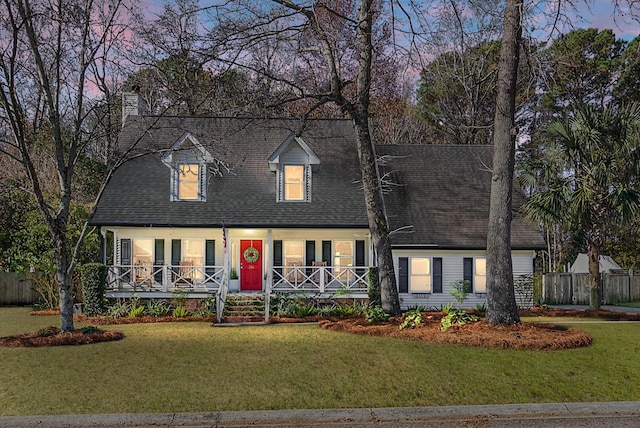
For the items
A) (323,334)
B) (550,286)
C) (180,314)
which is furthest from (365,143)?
(550,286)

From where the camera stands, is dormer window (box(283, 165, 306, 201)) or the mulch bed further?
dormer window (box(283, 165, 306, 201))

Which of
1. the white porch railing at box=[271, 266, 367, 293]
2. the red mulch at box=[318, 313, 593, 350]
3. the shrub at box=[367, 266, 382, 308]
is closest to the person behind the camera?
the red mulch at box=[318, 313, 593, 350]

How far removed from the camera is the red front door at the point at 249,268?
2405cm

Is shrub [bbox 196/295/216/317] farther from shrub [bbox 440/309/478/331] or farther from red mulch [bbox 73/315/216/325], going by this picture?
shrub [bbox 440/309/478/331]

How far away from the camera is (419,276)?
23.6m

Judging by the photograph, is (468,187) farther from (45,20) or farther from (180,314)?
(45,20)

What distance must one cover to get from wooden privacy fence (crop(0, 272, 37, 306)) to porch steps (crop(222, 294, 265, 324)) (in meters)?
11.1

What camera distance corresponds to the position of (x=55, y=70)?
15.1 m

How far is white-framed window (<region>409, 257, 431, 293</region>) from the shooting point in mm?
23531

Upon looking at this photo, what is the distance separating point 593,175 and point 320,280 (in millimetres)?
9481

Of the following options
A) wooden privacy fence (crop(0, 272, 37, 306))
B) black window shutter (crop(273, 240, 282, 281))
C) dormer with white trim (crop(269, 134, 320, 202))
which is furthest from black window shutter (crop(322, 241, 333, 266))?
wooden privacy fence (crop(0, 272, 37, 306))

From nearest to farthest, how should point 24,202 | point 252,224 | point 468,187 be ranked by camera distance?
point 252,224 → point 468,187 → point 24,202

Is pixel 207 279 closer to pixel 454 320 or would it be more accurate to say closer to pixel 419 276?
pixel 419 276

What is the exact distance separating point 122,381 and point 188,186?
14.5 meters
